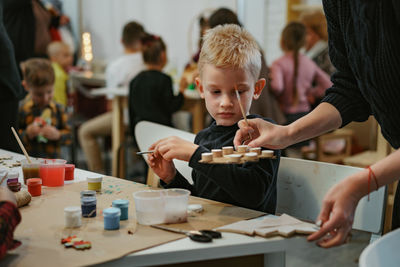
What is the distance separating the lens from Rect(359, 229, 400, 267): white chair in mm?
886

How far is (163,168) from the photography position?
1688 mm

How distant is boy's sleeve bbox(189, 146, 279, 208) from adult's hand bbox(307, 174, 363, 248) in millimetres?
407

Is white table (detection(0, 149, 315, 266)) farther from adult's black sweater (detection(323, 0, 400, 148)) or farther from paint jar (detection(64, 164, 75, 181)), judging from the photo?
paint jar (detection(64, 164, 75, 181))

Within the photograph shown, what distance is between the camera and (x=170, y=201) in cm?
126

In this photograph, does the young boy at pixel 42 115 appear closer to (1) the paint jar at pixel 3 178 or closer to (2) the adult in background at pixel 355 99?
(1) the paint jar at pixel 3 178

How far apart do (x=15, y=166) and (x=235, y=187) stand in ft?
2.83

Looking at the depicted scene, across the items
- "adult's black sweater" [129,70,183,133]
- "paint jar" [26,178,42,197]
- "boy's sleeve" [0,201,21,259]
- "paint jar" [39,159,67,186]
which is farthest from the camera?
"adult's black sweater" [129,70,183,133]

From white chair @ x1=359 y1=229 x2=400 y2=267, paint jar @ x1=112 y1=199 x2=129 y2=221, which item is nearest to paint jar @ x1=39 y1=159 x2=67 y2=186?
paint jar @ x1=112 y1=199 x2=129 y2=221

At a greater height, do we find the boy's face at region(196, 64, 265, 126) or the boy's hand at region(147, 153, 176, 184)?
the boy's face at region(196, 64, 265, 126)

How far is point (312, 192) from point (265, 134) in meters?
0.36

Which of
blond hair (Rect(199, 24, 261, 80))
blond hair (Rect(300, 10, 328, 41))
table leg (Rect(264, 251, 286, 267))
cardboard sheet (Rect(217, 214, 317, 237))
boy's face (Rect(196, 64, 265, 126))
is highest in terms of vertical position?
blond hair (Rect(300, 10, 328, 41))

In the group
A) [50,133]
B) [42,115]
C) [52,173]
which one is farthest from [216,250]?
[42,115]

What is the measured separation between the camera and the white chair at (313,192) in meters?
1.54

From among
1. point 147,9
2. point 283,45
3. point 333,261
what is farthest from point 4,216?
point 147,9
